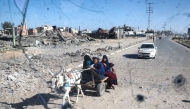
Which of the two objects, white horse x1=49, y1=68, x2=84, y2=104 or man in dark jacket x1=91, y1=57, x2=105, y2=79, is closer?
white horse x1=49, y1=68, x2=84, y2=104

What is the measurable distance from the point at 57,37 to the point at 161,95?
3471 centimetres

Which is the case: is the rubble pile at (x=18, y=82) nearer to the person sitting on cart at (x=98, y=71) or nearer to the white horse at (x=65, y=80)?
the white horse at (x=65, y=80)

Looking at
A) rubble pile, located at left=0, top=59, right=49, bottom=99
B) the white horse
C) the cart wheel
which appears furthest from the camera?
rubble pile, located at left=0, top=59, right=49, bottom=99

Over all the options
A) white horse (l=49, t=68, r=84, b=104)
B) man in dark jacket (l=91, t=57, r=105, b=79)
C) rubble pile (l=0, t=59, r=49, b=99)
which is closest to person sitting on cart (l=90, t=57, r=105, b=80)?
man in dark jacket (l=91, t=57, r=105, b=79)

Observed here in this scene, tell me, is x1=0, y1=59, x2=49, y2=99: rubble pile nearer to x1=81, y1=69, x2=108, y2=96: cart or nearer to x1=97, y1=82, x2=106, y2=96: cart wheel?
x1=81, y1=69, x2=108, y2=96: cart

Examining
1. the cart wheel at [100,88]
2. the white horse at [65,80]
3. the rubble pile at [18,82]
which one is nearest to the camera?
the white horse at [65,80]

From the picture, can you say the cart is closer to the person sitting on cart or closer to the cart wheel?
the cart wheel

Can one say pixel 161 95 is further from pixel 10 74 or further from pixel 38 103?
pixel 10 74

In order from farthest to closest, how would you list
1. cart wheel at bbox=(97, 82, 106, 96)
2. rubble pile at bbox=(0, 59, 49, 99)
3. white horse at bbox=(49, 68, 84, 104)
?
rubble pile at bbox=(0, 59, 49, 99), cart wheel at bbox=(97, 82, 106, 96), white horse at bbox=(49, 68, 84, 104)

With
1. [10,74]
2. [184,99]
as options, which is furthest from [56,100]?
[184,99]

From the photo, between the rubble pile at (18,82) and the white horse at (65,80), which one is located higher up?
the white horse at (65,80)

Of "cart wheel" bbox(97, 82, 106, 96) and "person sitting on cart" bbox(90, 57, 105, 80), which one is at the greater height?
"person sitting on cart" bbox(90, 57, 105, 80)

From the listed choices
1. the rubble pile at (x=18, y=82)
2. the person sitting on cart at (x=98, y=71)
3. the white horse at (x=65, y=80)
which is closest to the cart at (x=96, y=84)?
the person sitting on cart at (x=98, y=71)

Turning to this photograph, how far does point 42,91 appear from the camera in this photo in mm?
7387
